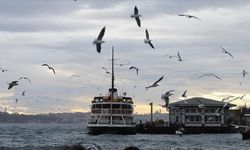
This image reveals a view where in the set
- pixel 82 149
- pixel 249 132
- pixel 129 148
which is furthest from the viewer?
pixel 249 132

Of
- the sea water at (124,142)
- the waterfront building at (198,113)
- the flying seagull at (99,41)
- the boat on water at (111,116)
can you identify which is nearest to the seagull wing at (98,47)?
the flying seagull at (99,41)

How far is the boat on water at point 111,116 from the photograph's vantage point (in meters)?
96.2

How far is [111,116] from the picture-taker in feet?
320

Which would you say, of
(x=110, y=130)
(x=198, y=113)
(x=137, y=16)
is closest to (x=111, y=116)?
(x=110, y=130)

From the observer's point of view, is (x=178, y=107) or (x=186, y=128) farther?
(x=178, y=107)

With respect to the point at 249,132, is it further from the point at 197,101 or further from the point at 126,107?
the point at 197,101

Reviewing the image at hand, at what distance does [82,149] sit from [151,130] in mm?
101433

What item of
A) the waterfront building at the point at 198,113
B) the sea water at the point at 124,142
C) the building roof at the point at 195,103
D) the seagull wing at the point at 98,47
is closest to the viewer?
the seagull wing at the point at 98,47

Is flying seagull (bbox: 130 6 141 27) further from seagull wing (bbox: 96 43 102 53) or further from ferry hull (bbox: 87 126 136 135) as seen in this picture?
ferry hull (bbox: 87 126 136 135)

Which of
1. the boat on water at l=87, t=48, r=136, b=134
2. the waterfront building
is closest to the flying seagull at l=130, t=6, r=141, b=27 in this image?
the boat on water at l=87, t=48, r=136, b=134

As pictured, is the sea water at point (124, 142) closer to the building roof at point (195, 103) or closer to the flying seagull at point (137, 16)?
the flying seagull at point (137, 16)

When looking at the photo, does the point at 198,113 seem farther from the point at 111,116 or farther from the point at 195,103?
the point at 111,116

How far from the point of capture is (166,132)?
4321 inches

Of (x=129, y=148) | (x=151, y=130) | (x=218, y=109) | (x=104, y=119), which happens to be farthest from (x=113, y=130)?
(x=129, y=148)
